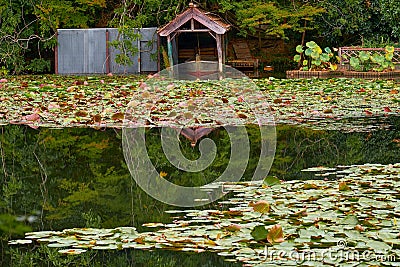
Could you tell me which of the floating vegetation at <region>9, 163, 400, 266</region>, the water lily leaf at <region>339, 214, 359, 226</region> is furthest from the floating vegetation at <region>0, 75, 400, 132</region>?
the water lily leaf at <region>339, 214, 359, 226</region>

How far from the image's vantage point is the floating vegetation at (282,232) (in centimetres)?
365

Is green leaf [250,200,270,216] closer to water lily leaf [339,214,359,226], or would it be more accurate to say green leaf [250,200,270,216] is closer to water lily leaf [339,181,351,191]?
water lily leaf [339,214,359,226]

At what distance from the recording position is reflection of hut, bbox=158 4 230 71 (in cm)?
1767

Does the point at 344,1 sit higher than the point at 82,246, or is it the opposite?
the point at 344,1

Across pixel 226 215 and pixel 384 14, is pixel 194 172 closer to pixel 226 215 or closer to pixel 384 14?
pixel 226 215

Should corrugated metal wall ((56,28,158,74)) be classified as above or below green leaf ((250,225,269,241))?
above

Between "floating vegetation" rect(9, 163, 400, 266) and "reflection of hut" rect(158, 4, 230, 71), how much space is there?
42.0ft

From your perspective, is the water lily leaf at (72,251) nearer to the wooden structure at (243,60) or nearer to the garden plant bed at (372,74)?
the garden plant bed at (372,74)

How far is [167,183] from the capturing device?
5.75 meters

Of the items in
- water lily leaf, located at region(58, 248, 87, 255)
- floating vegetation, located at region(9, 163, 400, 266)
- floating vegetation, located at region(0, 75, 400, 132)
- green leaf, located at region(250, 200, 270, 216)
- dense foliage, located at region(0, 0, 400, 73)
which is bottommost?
water lily leaf, located at region(58, 248, 87, 255)

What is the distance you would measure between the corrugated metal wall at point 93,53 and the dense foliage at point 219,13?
0.34 metres

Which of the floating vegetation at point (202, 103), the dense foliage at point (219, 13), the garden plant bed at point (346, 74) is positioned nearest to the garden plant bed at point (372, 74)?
the garden plant bed at point (346, 74)

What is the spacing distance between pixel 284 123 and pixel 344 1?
12.3 meters

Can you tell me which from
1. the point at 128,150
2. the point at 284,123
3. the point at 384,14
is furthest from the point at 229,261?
the point at 384,14
